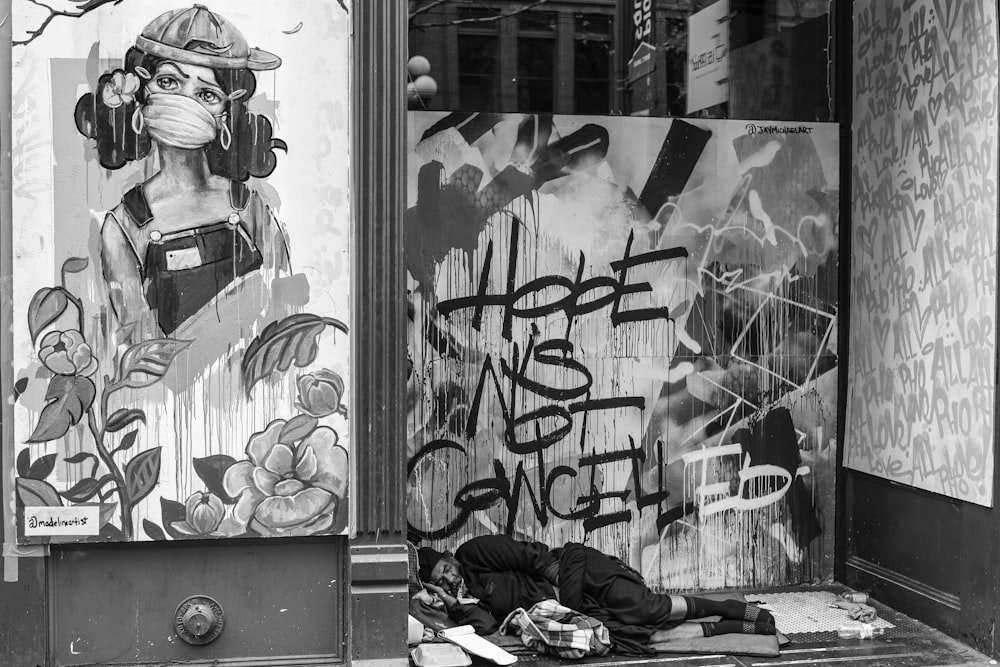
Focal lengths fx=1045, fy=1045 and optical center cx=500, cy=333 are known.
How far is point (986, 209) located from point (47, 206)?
15.3 feet

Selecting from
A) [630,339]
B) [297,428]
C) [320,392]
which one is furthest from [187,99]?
[630,339]

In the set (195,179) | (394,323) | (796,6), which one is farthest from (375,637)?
(796,6)

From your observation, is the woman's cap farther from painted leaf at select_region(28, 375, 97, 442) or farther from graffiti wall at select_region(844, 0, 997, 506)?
graffiti wall at select_region(844, 0, 997, 506)

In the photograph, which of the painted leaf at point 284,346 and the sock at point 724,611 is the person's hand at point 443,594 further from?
the painted leaf at point 284,346

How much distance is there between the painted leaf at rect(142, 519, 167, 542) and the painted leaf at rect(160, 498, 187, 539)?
32mm

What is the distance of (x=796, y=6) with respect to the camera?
671 cm

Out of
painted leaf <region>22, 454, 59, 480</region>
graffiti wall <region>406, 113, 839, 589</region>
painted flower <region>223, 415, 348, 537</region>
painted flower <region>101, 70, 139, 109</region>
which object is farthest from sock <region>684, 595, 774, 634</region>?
painted flower <region>101, 70, 139, 109</region>

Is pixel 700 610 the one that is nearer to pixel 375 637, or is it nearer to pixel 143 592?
pixel 375 637

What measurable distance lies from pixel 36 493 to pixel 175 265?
48.3 inches

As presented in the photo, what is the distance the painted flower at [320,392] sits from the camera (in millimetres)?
4949

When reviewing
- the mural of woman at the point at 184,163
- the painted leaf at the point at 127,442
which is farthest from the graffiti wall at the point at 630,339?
the painted leaf at the point at 127,442

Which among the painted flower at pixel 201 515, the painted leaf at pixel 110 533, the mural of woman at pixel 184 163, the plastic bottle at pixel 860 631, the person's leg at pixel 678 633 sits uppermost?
the mural of woman at pixel 184 163

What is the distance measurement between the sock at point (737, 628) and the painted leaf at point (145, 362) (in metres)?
3.21

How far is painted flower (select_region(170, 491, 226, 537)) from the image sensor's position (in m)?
4.89
